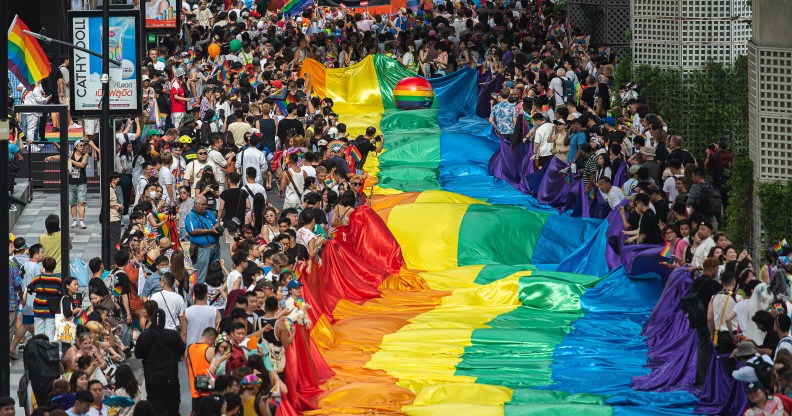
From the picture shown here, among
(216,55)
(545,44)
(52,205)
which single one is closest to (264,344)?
(52,205)

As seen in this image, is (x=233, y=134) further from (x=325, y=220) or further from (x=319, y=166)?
(x=325, y=220)

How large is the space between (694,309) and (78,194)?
1262cm

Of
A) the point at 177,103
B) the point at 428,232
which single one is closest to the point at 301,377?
the point at 428,232

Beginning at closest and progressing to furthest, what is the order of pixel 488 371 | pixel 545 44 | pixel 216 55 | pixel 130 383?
pixel 130 383
pixel 488 371
pixel 545 44
pixel 216 55

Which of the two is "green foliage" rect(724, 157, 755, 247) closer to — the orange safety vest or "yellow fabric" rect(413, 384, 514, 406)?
"yellow fabric" rect(413, 384, 514, 406)

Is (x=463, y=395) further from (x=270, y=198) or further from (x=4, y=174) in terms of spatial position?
(x=270, y=198)

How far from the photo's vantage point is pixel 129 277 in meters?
19.2

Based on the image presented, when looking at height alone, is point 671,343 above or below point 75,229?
below

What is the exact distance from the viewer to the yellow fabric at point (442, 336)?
60.5ft

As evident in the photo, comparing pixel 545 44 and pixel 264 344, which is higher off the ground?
pixel 545 44

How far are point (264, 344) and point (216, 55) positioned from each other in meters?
23.9

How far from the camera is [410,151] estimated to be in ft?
102

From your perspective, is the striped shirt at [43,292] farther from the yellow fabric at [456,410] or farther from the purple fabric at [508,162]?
the purple fabric at [508,162]

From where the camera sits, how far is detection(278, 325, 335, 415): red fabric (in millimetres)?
16688
